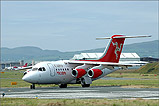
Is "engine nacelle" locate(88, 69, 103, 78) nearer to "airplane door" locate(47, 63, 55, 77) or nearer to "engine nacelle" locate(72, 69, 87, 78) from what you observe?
"engine nacelle" locate(72, 69, 87, 78)

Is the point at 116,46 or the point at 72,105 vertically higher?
the point at 116,46

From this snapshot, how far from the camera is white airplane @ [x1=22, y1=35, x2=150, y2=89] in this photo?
5031 cm

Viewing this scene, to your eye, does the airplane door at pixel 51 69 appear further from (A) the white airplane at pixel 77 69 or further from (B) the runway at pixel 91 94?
(B) the runway at pixel 91 94

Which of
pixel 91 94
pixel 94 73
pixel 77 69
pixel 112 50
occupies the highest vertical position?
pixel 112 50

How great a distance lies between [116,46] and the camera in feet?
188

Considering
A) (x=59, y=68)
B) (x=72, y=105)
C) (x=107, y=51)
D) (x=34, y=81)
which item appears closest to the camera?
(x=72, y=105)

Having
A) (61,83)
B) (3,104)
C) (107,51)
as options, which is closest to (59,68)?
(61,83)

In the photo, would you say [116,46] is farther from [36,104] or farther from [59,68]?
[36,104]

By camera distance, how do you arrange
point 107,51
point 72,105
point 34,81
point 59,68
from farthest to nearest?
point 107,51 < point 59,68 < point 34,81 < point 72,105

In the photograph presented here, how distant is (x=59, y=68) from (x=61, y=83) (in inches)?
87.5

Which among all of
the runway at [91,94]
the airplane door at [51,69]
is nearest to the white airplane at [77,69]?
the airplane door at [51,69]

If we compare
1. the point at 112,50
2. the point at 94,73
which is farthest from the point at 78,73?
the point at 112,50

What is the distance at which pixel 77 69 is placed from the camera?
54.4 metres

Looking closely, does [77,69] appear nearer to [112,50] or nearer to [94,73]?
[94,73]
